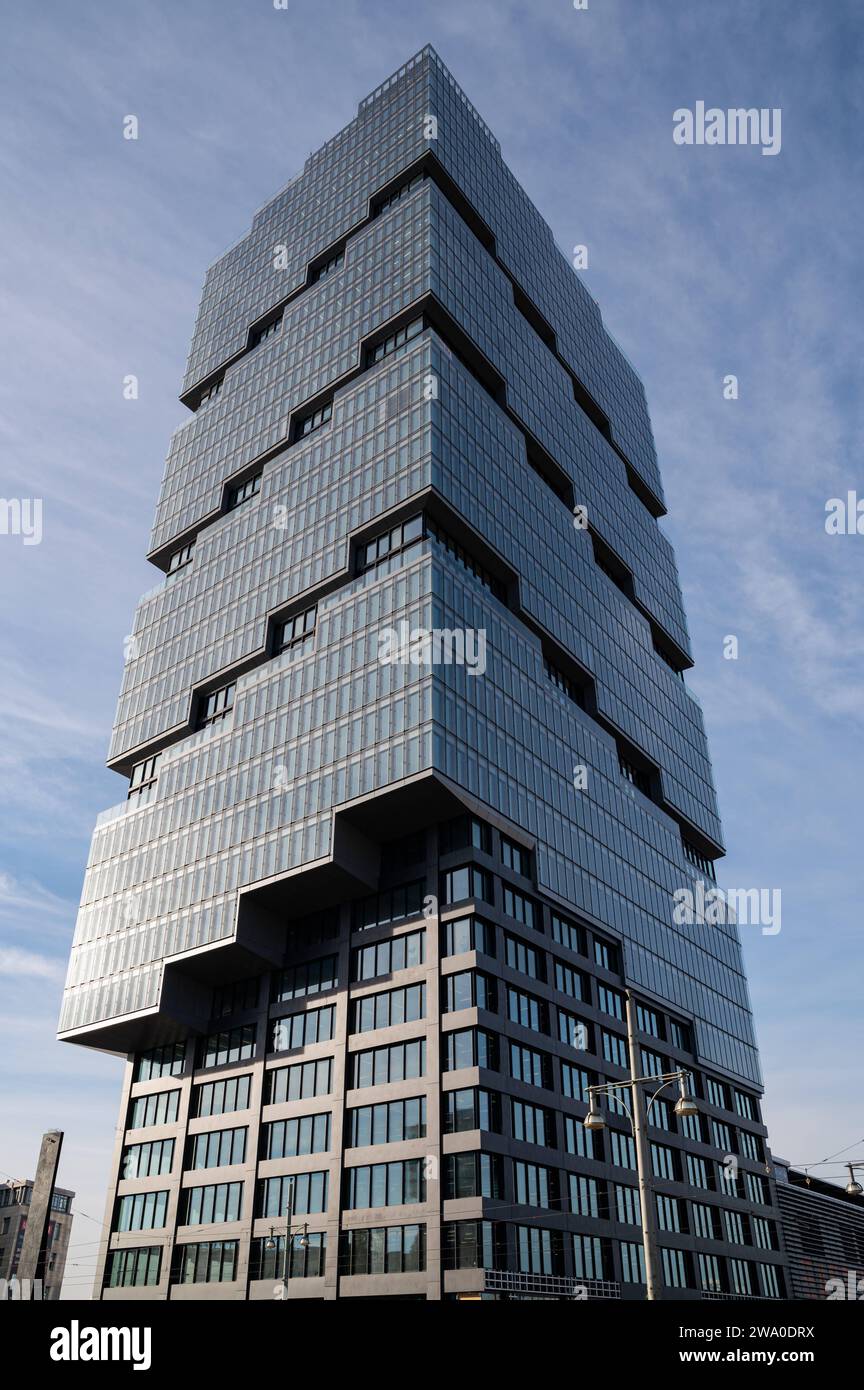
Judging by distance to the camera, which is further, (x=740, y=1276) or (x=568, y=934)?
(x=740, y=1276)

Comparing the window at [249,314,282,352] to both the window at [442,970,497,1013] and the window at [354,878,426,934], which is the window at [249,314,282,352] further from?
the window at [442,970,497,1013]

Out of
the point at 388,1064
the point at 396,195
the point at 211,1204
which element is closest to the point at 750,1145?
the point at 388,1064

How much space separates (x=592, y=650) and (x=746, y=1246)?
5190 cm

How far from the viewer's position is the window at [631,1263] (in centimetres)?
6284

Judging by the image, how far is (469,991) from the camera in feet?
194

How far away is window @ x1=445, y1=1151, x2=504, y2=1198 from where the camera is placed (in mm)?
53781

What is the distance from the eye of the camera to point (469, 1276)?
5106 centimetres

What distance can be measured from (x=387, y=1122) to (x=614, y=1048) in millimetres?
22146

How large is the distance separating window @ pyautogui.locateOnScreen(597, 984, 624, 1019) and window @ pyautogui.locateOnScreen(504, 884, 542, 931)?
923 centimetres

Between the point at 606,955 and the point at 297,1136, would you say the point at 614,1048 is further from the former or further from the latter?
the point at 297,1136

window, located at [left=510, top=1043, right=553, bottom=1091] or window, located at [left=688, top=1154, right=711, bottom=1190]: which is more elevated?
window, located at [left=510, top=1043, right=553, bottom=1091]

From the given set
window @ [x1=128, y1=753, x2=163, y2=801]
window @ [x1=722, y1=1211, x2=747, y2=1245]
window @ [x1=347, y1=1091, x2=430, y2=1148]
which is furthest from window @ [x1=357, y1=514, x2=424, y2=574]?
window @ [x1=722, y1=1211, x2=747, y2=1245]

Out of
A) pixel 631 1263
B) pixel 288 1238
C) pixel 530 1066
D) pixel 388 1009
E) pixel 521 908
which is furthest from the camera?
pixel 521 908

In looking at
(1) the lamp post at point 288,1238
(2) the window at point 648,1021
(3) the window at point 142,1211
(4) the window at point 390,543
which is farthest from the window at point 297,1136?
(4) the window at point 390,543
